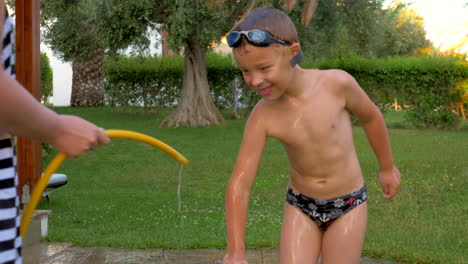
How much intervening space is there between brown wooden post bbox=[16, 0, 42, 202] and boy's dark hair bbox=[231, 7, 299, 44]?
4375mm

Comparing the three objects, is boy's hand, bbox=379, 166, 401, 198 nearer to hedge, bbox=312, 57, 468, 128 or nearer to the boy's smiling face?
the boy's smiling face

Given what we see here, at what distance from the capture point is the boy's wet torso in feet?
10.4

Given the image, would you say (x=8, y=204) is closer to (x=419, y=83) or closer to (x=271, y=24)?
(x=271, y=24)

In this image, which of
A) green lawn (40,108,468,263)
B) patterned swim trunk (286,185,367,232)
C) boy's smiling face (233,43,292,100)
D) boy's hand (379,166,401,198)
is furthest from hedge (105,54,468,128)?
boy's smiling face (233,43,292,100)

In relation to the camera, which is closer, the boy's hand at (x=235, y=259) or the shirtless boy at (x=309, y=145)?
the boy's hand at (x=235, y=259)

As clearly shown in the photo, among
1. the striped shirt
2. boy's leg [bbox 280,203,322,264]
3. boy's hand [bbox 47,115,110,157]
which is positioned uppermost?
boy's hand [bbox 47,115,110,157]

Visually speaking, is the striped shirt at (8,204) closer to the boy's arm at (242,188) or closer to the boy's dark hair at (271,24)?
the boy's arm at (242,188)

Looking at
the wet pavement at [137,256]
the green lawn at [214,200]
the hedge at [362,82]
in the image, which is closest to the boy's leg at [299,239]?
the green lawn at [214,200]

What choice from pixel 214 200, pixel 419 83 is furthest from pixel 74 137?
pixel 419 83

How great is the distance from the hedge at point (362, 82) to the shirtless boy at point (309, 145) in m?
15.7

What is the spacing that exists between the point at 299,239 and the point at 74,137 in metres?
1.67

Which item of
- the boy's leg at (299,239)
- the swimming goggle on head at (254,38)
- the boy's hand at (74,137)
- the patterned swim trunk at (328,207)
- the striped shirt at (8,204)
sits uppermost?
the swimming goggle on head at (254,38)

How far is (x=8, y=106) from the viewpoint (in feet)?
5.10

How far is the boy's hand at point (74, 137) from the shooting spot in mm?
1759
